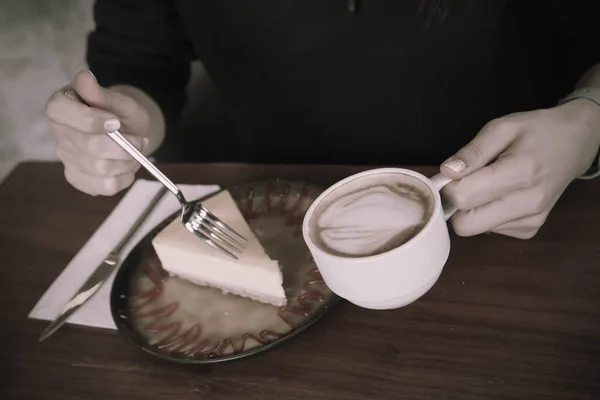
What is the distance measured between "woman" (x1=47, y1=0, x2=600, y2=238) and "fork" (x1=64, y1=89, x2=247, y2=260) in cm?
4

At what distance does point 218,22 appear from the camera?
3.25ft

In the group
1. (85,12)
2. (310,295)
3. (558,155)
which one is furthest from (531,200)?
(85,12)

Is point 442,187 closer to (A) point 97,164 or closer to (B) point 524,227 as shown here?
(B) point 524,227

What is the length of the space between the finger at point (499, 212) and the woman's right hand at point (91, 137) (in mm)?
431

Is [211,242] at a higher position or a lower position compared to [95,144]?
lower

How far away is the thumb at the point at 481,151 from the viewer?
0.56 meters

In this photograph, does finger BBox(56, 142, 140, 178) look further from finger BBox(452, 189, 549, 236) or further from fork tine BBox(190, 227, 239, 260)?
finger BBox(452, 189, 549, 236)

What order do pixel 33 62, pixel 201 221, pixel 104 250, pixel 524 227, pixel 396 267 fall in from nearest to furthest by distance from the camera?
1. pixel 396 267
2. pixel 524 227
3. pixel 201 221
4. pixel 104 250
5. pixel 33 62

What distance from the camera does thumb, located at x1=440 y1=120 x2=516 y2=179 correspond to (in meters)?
0.56

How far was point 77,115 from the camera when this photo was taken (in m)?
0.73

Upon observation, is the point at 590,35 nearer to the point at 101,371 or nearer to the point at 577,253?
the point at 577,253

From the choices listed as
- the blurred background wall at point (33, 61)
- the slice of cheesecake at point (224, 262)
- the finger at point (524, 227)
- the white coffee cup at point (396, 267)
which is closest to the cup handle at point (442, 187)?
the white coffee cup at point (396, 267)

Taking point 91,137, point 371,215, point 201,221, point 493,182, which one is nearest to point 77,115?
point 91,137

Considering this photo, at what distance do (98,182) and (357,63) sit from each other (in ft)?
1.44
